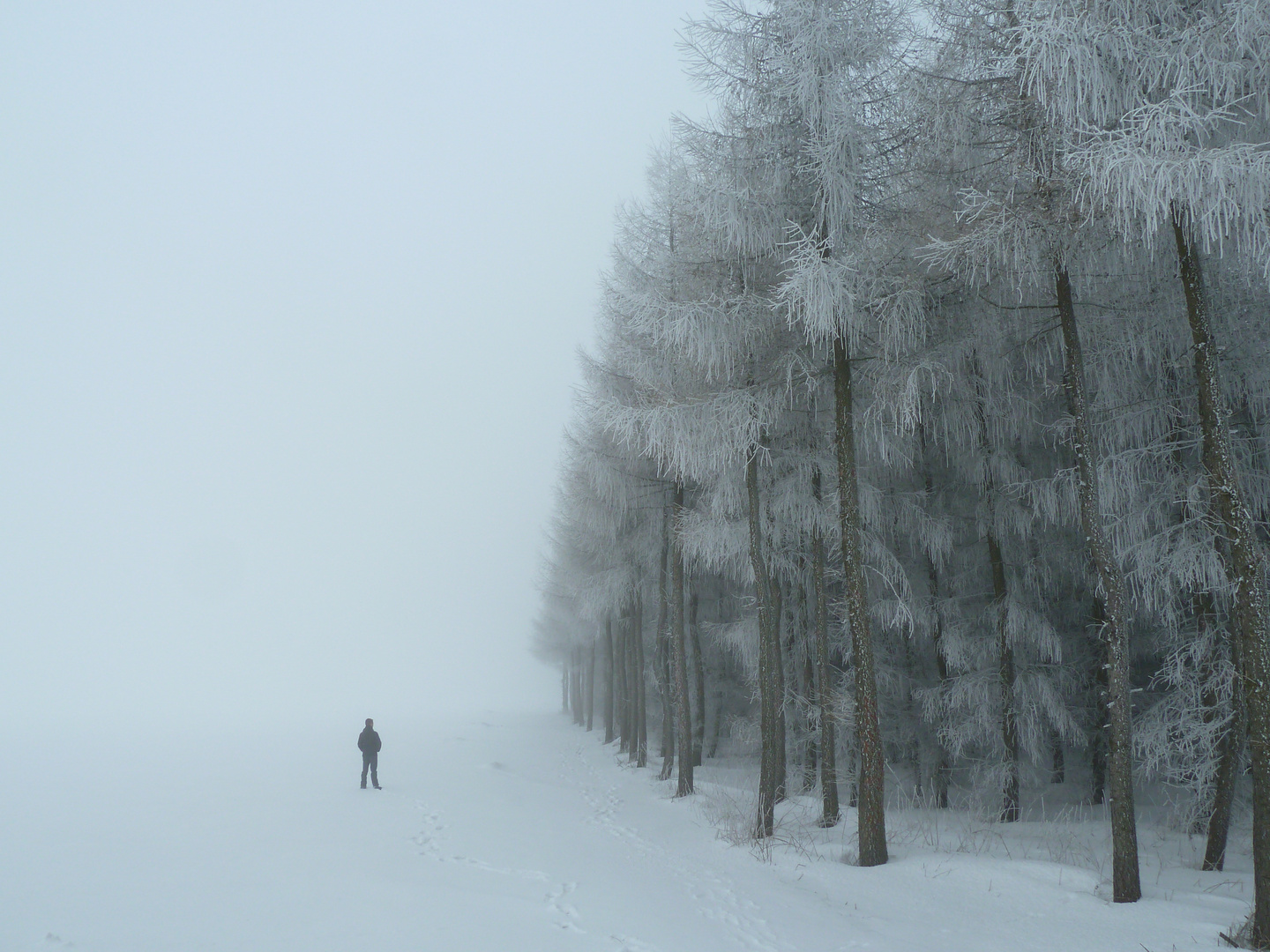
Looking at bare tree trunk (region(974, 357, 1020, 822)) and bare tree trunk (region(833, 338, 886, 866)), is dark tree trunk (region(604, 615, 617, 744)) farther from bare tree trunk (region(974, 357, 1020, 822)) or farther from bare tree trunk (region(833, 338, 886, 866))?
bare tree trunk (region(833, 338, 886, 866))

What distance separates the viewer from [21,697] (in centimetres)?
5447

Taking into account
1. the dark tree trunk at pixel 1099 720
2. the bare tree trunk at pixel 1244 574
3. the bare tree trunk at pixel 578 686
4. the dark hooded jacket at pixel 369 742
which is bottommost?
the bare tree trunk at pixel 578 686

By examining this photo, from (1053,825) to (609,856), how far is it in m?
6.59

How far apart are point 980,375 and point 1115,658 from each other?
18.6 feet

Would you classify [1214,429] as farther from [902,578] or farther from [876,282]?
[902,578]

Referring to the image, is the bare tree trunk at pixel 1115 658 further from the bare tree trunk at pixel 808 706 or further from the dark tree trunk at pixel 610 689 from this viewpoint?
the dark tree trunk at pixel 610 689

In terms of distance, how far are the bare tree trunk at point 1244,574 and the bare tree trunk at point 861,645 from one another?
3449 mm

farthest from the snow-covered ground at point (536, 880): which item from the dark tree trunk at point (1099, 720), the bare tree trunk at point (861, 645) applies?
the dark tree trunk at point (1099, 720)

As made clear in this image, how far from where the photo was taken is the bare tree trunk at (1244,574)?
17.6ft

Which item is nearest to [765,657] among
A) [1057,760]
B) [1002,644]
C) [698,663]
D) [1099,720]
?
[1002,644]

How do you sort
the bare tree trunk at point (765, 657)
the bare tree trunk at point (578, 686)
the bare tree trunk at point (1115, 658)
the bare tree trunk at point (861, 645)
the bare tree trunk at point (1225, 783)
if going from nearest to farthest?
the bare tree trunk at point (1115, 658), the bare tree trunk at point (1225, 783), the bare tree trunk at point (861, 645), the bare tree trunk at point (765, 657), the bare tree trunk at point (578, 686)

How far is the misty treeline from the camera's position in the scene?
19.0 ft

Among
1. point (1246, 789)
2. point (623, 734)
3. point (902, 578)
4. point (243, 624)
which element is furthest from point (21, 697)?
point (1246, 789)

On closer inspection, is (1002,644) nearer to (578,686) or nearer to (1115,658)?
(1115,658)
